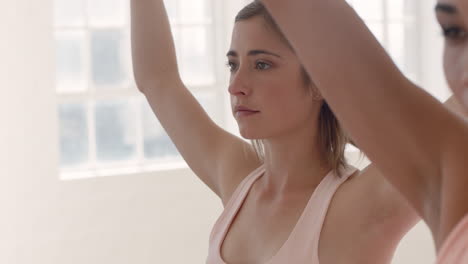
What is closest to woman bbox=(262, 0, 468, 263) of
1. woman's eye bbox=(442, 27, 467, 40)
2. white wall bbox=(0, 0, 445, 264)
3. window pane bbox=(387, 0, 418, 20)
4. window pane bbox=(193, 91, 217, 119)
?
woman's eye bbox=(442, 27, 467, 40)

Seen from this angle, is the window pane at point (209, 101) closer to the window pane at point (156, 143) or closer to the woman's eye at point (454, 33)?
the window pane at point (156, 143)

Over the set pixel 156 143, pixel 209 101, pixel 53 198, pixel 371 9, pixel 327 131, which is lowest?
pixel 53 198

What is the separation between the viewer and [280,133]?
168 cm

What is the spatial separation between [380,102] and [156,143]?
12.2ft

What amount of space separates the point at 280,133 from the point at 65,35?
8.92 ft

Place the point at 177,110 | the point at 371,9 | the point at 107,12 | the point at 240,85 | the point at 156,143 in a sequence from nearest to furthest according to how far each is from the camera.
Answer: the point at 240,85, the point at 177,110, the point at 107,12, the point at 156,143, the point at 371,9

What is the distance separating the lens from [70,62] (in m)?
4.08

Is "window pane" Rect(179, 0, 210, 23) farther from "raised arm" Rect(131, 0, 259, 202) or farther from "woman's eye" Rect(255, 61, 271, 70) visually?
"woman's eye" Rect(255, 61, 271, 70)

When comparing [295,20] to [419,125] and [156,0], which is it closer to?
[419,125]

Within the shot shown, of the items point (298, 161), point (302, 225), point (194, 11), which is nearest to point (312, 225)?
point (302, 225)

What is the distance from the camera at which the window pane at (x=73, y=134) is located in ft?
13.3

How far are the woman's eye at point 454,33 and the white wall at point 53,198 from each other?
3337 mm

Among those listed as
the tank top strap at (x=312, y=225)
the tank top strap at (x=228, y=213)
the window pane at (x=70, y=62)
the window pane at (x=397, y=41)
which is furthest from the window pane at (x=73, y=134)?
the tank top strap at (x=312, y=225)

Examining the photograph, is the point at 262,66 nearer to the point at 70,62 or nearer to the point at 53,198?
the point at 53,198
